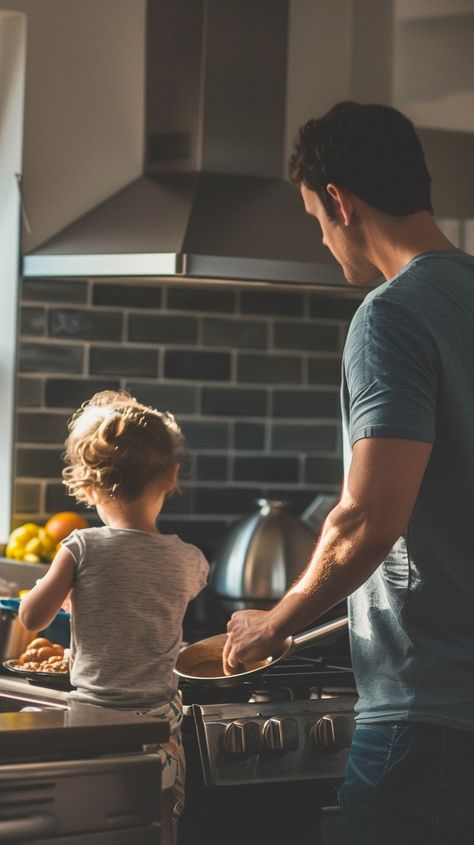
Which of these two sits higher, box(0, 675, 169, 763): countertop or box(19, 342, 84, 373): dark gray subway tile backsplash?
box(19, 342, 84, 373): dark gray subway tile backsplash

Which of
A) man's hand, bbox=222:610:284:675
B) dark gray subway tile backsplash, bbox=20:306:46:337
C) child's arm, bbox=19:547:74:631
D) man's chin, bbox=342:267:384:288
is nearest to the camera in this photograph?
man's hand, bbox=222:610:284:675

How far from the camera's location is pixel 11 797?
1.48 metres

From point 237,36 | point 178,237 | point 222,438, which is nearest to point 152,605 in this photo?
point 178,237

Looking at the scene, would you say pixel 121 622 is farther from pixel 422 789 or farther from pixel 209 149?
pixel 209 149

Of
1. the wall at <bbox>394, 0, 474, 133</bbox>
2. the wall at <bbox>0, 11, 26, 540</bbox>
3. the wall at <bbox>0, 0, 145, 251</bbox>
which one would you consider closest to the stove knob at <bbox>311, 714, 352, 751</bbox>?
the wall at <bbox>0, 11, 26, 540</bbox>

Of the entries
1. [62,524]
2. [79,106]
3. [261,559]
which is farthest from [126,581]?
[79,106]

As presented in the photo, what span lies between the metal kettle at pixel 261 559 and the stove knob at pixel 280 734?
69 cm

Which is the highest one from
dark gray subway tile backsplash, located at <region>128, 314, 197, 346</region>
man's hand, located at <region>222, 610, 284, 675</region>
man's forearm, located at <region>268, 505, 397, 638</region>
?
dark gray subway tile backsplash, located at <region>128, 314, 197, 346</region>

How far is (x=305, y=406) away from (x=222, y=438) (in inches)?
9.9

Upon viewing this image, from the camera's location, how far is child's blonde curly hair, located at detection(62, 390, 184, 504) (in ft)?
7.29

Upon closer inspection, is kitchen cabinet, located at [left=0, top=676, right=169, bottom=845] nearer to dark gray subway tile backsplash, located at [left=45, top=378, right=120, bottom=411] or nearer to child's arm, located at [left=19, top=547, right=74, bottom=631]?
child's arm, located at [left=19, top=547, right=74, bottom=631]

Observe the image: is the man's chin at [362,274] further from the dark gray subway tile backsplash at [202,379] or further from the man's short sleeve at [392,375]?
the dark gray subway tile backsplash at [202,379]

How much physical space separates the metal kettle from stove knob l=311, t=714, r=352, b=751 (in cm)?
66

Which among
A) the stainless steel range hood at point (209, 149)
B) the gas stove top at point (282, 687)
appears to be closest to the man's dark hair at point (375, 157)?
the gas stove top at point (282, 687)
